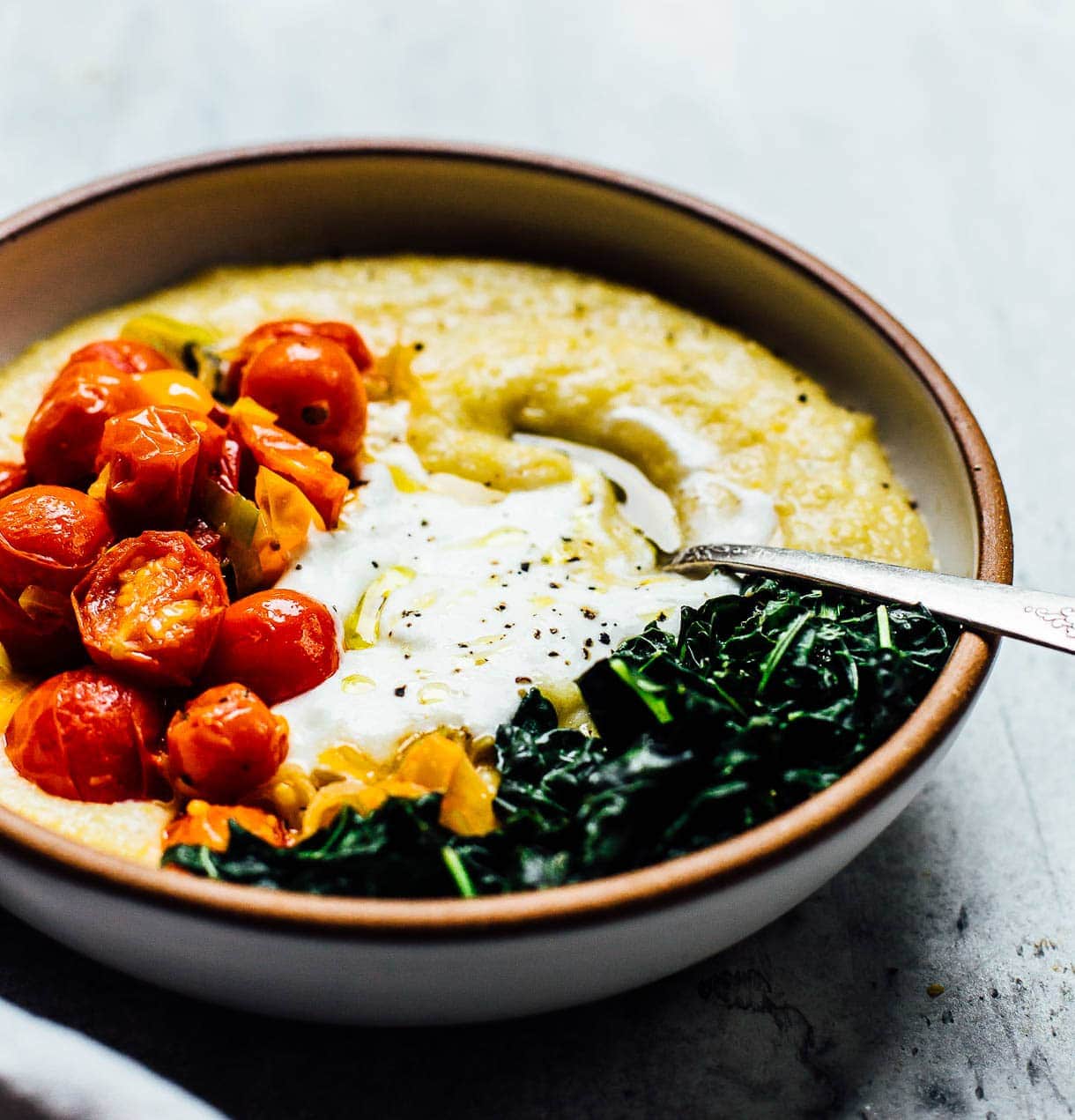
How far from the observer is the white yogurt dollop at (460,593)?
326 centimetres

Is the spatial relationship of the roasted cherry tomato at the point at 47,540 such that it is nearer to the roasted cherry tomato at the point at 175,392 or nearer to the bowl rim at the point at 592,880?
the roasted cherry tomato at the point at 175,392

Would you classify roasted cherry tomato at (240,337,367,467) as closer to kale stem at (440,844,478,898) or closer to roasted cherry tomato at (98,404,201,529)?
roasted cherry tomato at (98,404,201,529)

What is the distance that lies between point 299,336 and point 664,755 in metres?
1.90

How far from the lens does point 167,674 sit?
317 cm

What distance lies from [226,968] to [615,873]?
846 millimetres

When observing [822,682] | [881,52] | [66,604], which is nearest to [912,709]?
[822,682]

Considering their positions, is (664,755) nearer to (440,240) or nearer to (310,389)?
(310,389)

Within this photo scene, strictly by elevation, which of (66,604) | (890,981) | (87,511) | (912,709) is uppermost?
(87,511)

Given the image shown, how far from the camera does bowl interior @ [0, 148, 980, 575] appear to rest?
4.30m

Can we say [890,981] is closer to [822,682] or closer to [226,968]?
[822,682]

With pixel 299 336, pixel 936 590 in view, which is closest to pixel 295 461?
pixel 299 336

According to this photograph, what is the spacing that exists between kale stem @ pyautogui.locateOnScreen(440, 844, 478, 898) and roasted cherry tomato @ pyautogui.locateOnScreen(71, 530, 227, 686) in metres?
0.88

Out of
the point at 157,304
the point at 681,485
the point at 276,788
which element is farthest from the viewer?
the point at 157,304

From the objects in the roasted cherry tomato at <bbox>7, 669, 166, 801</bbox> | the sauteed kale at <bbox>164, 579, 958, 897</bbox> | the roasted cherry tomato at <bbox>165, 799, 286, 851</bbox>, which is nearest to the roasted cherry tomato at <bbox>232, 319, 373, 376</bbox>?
the roasted cherry tomato at <bbox>7, 669, 166, 801</bbox>
